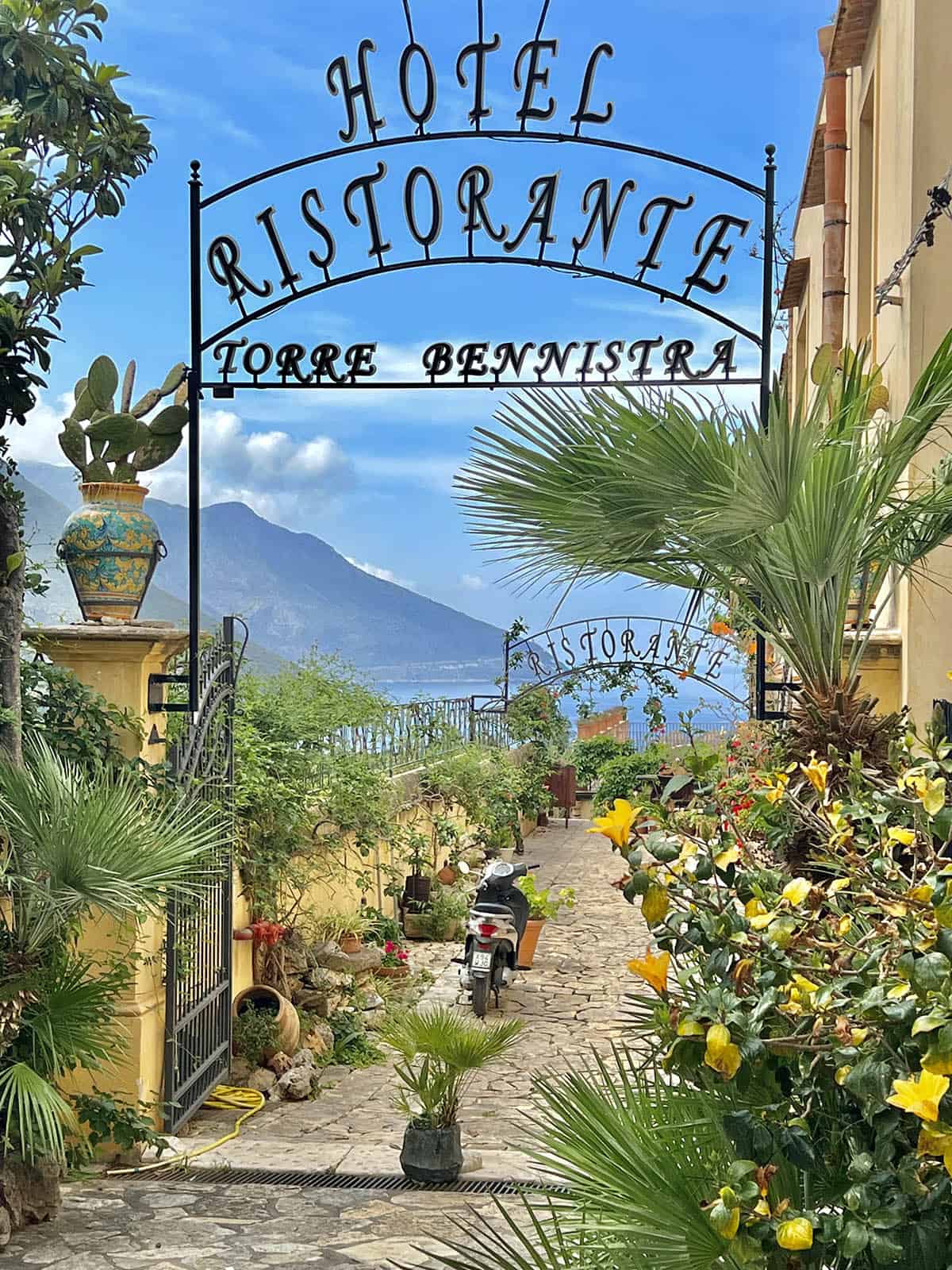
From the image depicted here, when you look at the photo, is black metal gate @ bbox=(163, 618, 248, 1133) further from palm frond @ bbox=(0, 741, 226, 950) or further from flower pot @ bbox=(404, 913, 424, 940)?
flower pot @ bbox=(404, 913, 424, 940)

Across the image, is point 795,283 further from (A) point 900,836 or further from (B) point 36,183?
(A) point 900,836

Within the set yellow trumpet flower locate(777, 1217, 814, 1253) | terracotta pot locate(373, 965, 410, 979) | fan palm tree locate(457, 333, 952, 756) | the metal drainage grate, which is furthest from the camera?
terracotta pot locate(373, 965, 410, 979)

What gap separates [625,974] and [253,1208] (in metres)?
5.49

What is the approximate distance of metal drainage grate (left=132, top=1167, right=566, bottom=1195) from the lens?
4941mm

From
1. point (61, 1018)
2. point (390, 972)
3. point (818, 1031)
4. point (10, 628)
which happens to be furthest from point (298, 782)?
point (818, 1031)

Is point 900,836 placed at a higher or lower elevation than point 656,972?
higher

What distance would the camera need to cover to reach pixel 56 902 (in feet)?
13.7

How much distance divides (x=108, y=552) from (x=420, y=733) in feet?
23.8

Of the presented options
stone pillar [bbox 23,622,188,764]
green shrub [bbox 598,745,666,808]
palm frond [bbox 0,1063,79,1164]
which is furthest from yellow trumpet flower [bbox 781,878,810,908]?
green shrub [bbox 598,745,666,808]

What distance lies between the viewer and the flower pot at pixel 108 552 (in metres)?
5.65

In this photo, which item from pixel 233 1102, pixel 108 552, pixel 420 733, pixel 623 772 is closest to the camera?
pixel 108 552

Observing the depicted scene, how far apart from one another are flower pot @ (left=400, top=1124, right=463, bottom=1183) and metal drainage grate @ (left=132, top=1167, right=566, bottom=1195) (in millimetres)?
30

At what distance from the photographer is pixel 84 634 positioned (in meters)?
5.46

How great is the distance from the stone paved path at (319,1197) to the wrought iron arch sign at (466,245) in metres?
2.08
